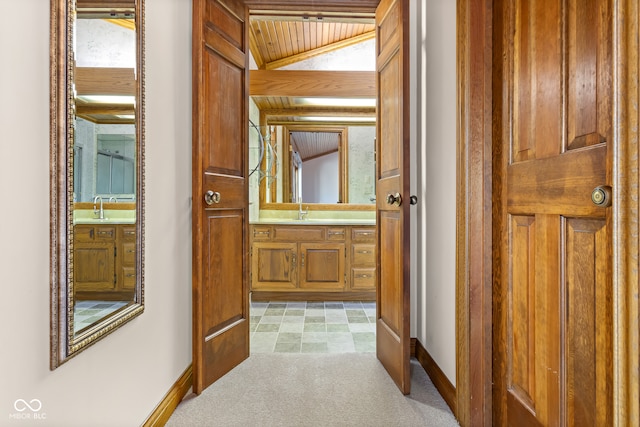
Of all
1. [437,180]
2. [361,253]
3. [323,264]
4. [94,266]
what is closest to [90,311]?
[94,266]

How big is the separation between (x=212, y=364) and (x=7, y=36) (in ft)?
5.36

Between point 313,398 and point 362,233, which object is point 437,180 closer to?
point 313,398

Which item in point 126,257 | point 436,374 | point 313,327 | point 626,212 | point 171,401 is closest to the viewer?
point 626,212

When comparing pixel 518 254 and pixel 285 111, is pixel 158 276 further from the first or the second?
pixel 285 111

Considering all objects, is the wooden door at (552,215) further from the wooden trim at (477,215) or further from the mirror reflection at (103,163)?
the mirror reflection at (103,163)

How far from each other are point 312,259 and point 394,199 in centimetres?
187

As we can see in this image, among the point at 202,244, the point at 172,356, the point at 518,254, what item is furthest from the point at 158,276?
the point at 518,254

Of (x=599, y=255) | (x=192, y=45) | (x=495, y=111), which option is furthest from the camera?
(x=192, y=45)

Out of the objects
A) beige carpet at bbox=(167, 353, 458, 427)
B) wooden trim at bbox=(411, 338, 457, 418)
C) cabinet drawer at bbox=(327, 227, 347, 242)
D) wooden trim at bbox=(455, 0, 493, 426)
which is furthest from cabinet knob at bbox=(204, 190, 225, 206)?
cabinet drawer at bbox=(327, 227, 347, 242)

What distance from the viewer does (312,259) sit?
3.51m

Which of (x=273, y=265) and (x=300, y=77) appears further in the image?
(x=300, y=77)

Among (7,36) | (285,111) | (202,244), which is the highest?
(285,111)

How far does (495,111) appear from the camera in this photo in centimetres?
138

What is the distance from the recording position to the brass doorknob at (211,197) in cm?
174
